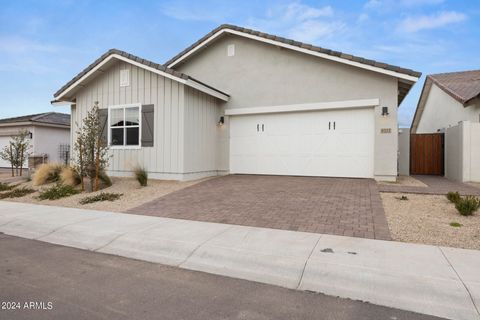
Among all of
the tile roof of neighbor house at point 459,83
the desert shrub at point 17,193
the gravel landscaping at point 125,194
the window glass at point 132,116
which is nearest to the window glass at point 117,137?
the window glass at point 132,116

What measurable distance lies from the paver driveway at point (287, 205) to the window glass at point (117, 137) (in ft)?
13.1

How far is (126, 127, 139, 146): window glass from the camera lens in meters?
12.0

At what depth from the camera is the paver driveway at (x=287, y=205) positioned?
18.8ft

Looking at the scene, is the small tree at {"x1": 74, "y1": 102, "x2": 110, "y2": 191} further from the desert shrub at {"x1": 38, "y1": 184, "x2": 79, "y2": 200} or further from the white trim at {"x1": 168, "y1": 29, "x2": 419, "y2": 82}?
the white trim at {"x1": 168, "y1": 29, "x2": 419, "y2": 82}

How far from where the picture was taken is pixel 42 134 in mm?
19547

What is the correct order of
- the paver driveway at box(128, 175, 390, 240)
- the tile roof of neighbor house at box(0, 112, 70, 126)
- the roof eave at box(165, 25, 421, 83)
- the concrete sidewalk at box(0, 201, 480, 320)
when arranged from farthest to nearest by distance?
the tile roof of neighbor house at box(0, 112, 70, 126) < the roof eave at box(165, 25, 421, 83) < the paver driveway at box(128, 175, 390, 240) < the concrete sidewalk at box(0, 201, 480, 320)

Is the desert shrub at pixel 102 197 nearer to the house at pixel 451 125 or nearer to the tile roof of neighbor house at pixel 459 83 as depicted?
the house at pixel 451 125

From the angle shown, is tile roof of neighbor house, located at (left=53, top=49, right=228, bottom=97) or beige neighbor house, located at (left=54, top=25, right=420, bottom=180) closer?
tile roof of neighbor house, located at (left=53, top=49, right=228, bottom=97)

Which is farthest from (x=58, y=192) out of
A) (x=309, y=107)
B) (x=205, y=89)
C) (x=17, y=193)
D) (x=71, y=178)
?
(x=309, y=107)

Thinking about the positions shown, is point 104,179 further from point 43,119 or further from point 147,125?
point 43,119

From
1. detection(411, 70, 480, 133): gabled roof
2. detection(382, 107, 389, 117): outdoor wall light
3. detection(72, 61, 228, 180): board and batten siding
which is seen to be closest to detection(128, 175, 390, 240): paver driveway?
detection(72, 61, 228, 180): board and batten siding

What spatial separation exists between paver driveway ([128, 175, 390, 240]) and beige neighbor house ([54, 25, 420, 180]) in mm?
1576

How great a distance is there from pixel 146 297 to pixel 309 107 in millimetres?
10022

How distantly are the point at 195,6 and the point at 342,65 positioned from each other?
801 cm
